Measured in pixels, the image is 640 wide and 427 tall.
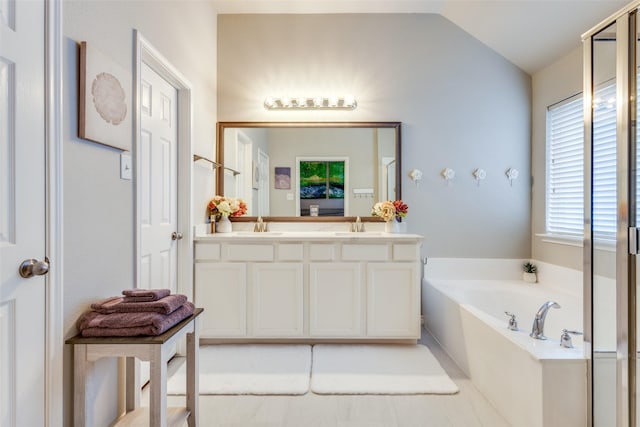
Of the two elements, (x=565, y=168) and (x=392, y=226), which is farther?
(x=392, y=226)

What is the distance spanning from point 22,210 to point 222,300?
1.73 m

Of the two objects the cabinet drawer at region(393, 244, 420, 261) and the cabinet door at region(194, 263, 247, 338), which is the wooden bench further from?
the cabinet drawer at region(393, 244, 420, 261)

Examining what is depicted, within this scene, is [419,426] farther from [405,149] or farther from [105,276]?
[405,149]

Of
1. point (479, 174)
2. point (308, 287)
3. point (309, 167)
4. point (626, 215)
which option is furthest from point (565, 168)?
point (308, 287)

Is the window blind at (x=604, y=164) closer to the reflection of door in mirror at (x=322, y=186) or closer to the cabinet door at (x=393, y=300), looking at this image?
the cabinet door at (x=393, y=300)

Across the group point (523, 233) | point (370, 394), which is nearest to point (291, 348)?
point (370, 394)

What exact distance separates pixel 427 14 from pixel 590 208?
2424mm

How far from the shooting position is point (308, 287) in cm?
271

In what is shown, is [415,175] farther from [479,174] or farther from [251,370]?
[251,370]

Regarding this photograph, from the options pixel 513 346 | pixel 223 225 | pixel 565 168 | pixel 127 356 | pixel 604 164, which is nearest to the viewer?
pixel 127 356

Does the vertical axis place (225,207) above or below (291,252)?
above

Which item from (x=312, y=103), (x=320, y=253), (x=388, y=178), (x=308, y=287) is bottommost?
(x=308, y=287)

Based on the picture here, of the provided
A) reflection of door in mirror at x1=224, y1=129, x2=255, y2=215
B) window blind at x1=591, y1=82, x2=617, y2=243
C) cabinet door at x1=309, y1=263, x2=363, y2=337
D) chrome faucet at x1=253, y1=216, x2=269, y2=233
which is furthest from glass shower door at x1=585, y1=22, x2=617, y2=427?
reflection of door in mirror at x1=224, y1=129, x2=255, y2=215

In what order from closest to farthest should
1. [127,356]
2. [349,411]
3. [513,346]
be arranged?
[127,356] < [513,346] < [349,411]
